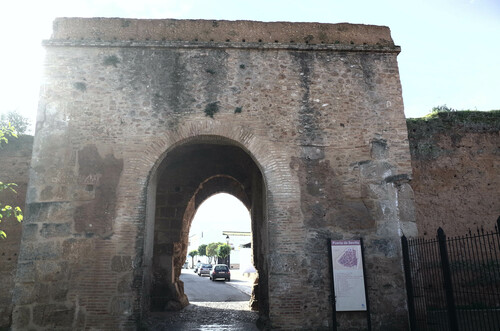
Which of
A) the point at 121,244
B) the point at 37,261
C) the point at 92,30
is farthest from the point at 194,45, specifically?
the point at 37,261

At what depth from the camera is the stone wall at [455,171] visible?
8391 millimetres

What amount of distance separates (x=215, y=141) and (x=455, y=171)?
550cm

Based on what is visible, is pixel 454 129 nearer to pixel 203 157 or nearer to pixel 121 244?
pixel 203 157

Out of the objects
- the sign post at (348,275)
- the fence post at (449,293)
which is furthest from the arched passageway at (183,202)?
the fence post at (449,293)

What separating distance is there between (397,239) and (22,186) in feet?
25.7

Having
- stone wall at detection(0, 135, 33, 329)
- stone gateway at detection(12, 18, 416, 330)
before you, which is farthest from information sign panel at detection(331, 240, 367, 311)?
stone wall at detection(0, 135, 33, 329)

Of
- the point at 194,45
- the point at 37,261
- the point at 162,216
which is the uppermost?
the point at 194,45

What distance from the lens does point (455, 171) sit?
8.65 meters

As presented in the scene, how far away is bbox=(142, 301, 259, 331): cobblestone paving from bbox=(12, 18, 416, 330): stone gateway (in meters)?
0.72

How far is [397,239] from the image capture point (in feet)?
21.8

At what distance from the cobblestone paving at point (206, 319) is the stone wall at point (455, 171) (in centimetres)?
428

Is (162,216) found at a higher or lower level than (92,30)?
lower

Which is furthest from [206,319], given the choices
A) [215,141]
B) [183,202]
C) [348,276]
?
[215,141]

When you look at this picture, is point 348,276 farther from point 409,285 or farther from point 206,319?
point 206,319
